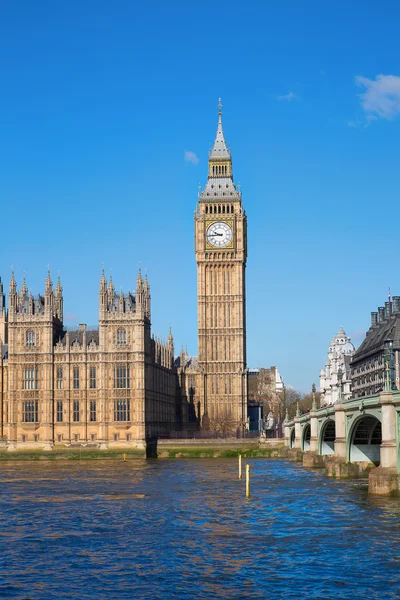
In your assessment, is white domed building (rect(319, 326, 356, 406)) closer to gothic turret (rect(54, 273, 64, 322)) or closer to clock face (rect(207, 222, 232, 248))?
clock face (rect(207, 222, 232, 248))

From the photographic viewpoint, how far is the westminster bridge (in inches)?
2414

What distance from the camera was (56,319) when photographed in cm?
13125

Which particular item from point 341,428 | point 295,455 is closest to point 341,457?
point 341,428

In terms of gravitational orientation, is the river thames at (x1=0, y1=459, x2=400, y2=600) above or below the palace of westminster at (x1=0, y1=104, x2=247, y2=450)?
below

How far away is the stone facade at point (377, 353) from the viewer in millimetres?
115756

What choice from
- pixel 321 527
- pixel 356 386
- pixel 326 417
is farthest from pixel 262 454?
pixel 321 527

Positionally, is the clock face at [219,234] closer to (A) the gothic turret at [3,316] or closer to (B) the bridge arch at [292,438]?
(A) the gothic turret at [3,316]

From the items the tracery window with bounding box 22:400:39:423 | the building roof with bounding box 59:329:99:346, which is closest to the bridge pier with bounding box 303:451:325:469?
the building roof with bounding box 59:329:99:346

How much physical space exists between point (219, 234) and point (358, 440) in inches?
3474

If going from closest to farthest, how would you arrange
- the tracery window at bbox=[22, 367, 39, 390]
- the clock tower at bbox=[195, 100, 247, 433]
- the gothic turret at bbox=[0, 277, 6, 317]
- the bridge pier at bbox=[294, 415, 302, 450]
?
the bridge pier at bbox=[294, 415, 302, 450] < the tracery window at bbox=[22, 367, 39, 390] < the clock tower at bbox=[195, 100, 247, 433] < the gothic turret at bbox=[0, 277, 6, 317]

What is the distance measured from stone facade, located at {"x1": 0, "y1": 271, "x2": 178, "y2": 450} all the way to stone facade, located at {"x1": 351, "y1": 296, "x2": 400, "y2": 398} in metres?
28.8

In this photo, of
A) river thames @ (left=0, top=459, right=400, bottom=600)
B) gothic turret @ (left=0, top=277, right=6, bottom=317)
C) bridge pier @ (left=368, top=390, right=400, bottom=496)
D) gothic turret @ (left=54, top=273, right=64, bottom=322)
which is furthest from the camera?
gothic turret @ (left=0, top=277, right=6, bottom=317)

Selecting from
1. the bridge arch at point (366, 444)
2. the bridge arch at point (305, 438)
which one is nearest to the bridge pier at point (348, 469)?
the bridge arch at point (366, 444)

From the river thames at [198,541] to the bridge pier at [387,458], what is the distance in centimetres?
158
